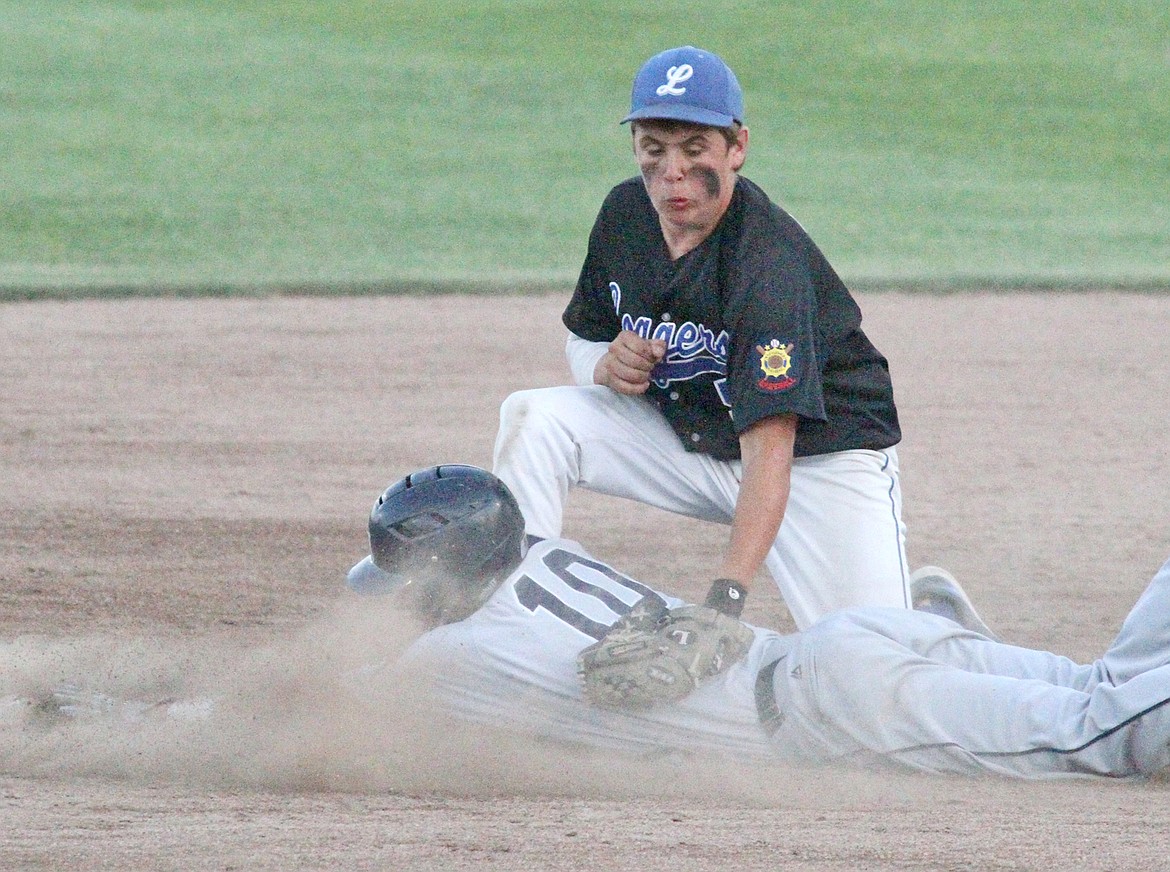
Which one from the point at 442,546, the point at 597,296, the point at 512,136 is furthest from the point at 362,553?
the point at 512,136

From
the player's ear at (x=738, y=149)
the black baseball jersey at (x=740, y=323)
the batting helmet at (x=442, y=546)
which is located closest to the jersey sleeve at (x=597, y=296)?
the black baseball jersey at (x=740, y=323)

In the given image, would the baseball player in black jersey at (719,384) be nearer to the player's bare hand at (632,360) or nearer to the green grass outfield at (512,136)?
the player's bare hand at (632,360)

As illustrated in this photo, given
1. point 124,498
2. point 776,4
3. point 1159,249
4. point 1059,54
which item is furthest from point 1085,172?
point 124,498

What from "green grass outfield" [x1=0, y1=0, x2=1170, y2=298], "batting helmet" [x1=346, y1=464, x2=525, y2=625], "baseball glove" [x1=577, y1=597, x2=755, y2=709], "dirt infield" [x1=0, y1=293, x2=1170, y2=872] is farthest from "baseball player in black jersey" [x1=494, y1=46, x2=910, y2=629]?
"green grass outfield" [x1=0, y1=0, x2=1170, y2=298]

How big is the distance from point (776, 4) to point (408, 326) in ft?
31.7

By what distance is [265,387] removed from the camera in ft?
23.0

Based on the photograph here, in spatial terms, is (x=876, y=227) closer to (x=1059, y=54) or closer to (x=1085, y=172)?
(x=1085, y=172)

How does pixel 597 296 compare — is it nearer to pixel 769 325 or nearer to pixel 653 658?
pixel 769 325

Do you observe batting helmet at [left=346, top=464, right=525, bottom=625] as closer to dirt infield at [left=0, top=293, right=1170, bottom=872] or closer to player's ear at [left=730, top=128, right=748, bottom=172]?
dirt infield at [left=0, top=293, right=1170, bottom=872]

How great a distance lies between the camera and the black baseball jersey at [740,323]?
378 centimetres

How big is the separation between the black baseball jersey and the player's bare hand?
0.19 ft

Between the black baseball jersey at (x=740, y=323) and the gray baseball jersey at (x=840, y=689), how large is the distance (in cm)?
65

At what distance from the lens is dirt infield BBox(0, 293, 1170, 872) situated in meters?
2.78

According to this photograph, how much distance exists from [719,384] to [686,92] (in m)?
0.74
